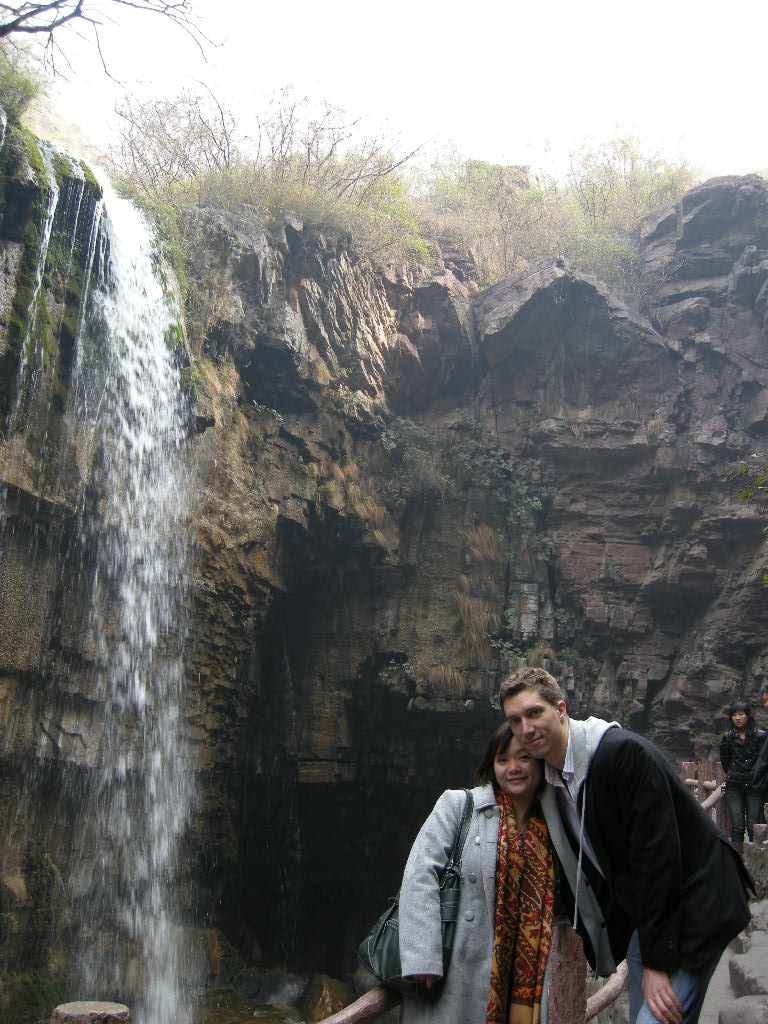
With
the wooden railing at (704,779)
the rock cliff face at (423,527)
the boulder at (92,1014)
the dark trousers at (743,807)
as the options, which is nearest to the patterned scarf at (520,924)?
the boulder at (92,1014)

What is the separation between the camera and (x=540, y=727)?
2.34 meters

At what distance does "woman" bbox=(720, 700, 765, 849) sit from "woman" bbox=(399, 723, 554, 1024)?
5.20 metres

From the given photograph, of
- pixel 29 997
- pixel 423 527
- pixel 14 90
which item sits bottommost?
pixel 29 997

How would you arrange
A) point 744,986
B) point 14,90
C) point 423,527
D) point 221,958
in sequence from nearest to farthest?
point 744,986 < point 14,90 < point 221,958 < point 423,527

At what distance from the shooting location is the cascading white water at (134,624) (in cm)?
843

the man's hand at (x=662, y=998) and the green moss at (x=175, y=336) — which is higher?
the green moss at (x=175, y=336)

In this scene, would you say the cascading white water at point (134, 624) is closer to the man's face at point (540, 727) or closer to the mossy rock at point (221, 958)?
the mossy rock at point (221, 958)

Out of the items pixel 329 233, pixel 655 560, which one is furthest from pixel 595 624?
pixel 329 233

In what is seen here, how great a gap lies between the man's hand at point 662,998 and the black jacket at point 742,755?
5184 mm

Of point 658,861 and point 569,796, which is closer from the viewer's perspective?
point 658,861

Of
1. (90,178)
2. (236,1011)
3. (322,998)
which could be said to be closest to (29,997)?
(236,1011)

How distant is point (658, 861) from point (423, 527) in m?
10.8

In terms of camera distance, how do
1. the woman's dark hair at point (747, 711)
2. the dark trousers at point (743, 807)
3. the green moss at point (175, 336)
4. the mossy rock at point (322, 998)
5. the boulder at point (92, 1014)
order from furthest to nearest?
the green moss at point (175, 336), the mossy rock at point (322, 998), the woman's dark hair at point (747, 711), the dark trousers at point (743, 807), the boulder at point (92, 1014)

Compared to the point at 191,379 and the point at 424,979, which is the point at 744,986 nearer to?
the point at 424,979
